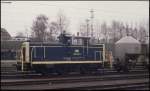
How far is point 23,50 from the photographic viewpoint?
23.5m

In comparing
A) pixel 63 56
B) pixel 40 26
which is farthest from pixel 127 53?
pixel 40 26

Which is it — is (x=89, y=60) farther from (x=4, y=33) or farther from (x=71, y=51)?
(x=4, y=33)

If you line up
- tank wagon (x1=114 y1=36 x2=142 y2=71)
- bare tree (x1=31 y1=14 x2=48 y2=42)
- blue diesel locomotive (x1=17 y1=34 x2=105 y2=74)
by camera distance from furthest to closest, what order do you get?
1. bare tree (x1=31 y1=14 x2=48 y2=42)
2. tank wagon (x1=114 y1=36 x2=142 y2=71)
3. blue diesel locomotive (x1=17 y1=34 x2=105 y2=74)

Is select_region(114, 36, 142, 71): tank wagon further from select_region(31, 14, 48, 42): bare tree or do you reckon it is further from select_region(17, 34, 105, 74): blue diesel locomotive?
select_region(31, 14, 48, 42): bare tree

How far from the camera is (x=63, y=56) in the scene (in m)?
23.5

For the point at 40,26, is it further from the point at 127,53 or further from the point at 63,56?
the point at 63,56

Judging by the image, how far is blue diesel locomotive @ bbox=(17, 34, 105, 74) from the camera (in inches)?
898

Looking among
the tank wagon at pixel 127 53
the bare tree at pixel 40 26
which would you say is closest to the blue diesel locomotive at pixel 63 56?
the tank wagon at pixel 127 53

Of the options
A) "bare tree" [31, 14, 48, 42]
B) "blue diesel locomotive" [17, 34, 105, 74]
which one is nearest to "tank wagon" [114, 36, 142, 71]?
"blue diesel locomotive" [17, 34, 105, 74]

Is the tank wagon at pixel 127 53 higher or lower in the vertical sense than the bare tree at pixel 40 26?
lower

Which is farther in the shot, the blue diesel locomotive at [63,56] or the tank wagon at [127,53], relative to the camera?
the tank wagon at [127,53]

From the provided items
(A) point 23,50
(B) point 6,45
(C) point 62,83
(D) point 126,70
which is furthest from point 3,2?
(B) point 6,45

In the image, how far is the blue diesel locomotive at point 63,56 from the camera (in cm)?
2281

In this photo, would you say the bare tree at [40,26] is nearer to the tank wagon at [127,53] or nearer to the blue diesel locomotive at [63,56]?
the tank wagon at [127,53]
